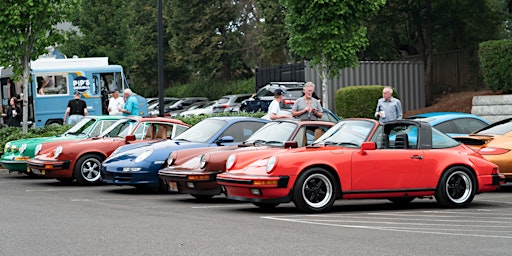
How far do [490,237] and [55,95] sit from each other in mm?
24639

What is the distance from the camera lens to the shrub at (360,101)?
108 feet

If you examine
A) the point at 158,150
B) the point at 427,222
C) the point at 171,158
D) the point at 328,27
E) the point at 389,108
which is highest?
the point at 328,27

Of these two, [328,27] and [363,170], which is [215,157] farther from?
[328,27]

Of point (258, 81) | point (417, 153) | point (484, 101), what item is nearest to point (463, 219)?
point (417, 153)

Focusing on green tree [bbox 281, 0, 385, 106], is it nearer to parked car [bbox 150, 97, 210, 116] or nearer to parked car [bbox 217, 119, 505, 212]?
parked car [bbox 217, 119, 505, 212]

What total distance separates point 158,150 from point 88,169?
2.68 metres

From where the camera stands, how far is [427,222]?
12.2m

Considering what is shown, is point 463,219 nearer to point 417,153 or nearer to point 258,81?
point 417,153

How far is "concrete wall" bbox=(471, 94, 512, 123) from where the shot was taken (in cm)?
2977

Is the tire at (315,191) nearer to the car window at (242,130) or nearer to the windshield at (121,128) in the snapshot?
the car window at (242,130)

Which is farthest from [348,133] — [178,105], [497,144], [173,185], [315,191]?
[178,105]

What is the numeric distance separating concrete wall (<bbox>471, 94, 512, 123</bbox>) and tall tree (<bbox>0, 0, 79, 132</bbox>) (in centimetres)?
1280

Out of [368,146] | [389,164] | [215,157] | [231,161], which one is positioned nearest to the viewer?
[368,146]

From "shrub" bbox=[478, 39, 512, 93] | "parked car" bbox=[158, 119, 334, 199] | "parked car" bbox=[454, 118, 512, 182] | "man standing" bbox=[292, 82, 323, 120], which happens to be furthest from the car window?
"shrub" bbox=[478, 39, 512, 93]
